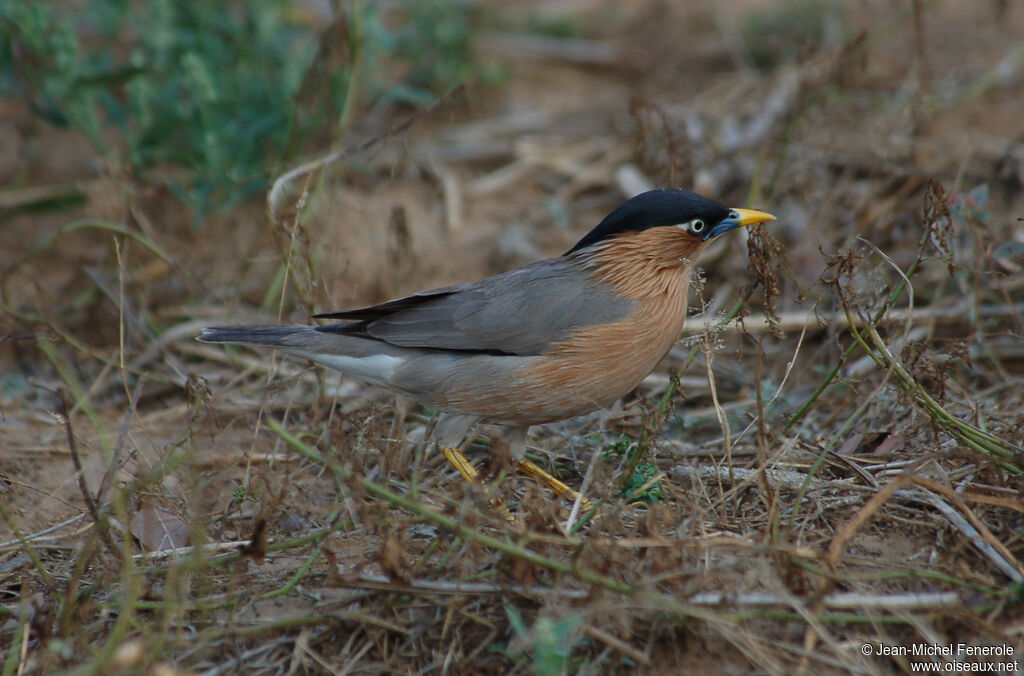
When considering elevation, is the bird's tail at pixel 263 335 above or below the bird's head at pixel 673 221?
below

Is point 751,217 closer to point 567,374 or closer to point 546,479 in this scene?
point 567,374

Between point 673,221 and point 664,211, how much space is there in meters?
0.08

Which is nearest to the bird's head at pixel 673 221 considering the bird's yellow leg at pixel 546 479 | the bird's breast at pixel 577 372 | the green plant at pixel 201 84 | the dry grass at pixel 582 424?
the bird's breast at pixel 577 372

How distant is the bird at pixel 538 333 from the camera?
15.3 ft

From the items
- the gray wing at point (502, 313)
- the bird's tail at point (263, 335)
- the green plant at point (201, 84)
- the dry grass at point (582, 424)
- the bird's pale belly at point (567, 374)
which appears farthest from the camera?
the green plant at point (201, 84)

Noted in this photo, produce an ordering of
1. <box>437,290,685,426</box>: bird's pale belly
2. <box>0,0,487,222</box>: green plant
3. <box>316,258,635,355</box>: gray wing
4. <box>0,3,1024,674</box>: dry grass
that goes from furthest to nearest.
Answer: <box>0,0,487,222</box>: green plant, <box>316,258,635,355</box>: gray wing, <box>437,290,685,426</box>: bird's pale belly, <box>0,3,1024,674</box>: dry grass

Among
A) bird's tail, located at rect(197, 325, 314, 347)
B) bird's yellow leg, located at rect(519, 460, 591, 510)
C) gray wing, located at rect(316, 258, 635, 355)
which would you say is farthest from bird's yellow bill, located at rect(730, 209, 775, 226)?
bird's tail, located at rect(197, 325, 314, 347)

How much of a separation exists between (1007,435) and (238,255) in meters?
5.41

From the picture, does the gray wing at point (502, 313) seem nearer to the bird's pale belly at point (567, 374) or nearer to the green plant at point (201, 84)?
the bird's pale belly at point (567, 374)

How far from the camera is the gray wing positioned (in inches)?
187

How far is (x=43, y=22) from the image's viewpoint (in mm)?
6664

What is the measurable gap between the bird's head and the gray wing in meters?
0.32

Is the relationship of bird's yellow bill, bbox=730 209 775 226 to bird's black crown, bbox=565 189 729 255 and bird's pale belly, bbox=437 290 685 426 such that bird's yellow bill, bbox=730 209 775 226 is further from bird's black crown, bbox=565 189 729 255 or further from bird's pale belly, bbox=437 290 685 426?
bird's pale belly, bbox=437 290 685 426

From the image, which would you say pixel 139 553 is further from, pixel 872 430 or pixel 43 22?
pixel 43 22
